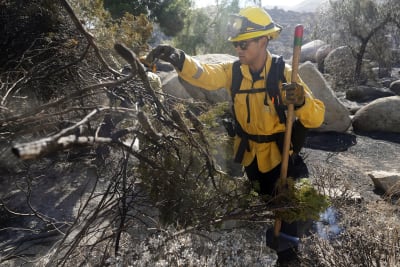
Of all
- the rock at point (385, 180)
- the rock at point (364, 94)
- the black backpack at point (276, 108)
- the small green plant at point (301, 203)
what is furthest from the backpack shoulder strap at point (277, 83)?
the rock at point (364, 94)

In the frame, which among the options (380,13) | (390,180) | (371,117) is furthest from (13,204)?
(380,13)

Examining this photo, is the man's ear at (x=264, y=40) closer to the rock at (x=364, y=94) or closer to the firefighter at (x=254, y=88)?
the firefighter at (x=254, y=88)

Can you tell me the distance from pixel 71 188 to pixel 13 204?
30.5 inches

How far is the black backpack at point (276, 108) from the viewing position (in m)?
2.90

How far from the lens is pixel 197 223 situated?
8.57ft

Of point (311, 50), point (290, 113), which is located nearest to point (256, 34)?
point (290, 113)

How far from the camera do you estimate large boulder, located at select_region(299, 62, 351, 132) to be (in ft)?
26.8

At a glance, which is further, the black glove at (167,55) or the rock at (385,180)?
the rock at (385,180)

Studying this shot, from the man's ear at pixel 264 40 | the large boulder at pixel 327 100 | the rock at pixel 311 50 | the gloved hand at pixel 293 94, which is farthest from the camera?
the rock at pixel 311 50

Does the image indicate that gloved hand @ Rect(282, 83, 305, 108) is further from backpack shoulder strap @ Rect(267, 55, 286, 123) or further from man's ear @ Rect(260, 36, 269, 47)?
man's ear @ Rect(260, 36, 269, 47)

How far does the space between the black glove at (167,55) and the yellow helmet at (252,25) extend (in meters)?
0.51

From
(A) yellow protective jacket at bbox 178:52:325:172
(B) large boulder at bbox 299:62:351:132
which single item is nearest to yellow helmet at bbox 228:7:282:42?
(A) yellow protective jacket at bbox 178:52:325:172

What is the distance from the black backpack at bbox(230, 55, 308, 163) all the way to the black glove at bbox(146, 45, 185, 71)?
532 mm

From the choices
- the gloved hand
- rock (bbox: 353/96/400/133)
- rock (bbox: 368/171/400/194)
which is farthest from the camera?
rock (bbox: 353/96/400/133)
